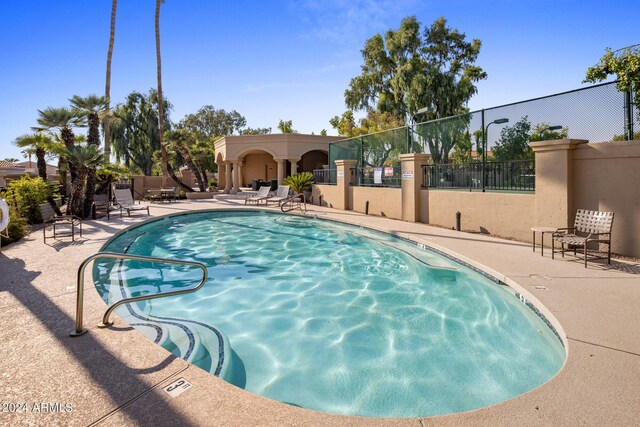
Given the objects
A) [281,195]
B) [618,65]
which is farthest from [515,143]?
[281,195]

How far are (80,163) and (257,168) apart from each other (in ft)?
73.2

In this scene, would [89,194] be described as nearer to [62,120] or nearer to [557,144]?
[62,120]

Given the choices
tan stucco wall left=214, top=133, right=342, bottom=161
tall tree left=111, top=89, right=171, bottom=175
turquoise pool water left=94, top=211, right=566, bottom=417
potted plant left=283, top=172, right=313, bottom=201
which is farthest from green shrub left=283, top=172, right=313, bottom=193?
tall tree left=111, top=89, right=171, bottom=175

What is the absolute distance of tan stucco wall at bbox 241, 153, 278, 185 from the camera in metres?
34.6

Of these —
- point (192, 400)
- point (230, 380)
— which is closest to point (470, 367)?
point (230, 380)

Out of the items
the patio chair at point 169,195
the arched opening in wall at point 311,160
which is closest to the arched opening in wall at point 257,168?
the arched opening in wall at point 311,160

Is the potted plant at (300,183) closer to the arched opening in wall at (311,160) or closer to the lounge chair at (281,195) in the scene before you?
the lounge chair at (281,195)

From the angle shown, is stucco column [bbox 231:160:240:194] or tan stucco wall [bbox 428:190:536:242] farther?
stucco column [bbox 231:160:240:194]

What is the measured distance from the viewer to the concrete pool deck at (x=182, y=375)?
7.86ft

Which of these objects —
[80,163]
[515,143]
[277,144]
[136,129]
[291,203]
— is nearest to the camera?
[515,143]

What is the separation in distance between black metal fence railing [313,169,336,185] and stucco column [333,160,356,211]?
1.00 meters

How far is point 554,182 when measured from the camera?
7.80 m

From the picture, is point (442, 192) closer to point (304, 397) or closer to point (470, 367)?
point (470, 367)

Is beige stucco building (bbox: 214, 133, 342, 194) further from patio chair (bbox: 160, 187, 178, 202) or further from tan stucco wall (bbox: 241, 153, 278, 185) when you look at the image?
patio chair (bbox: 160, 187, 178, 202)
